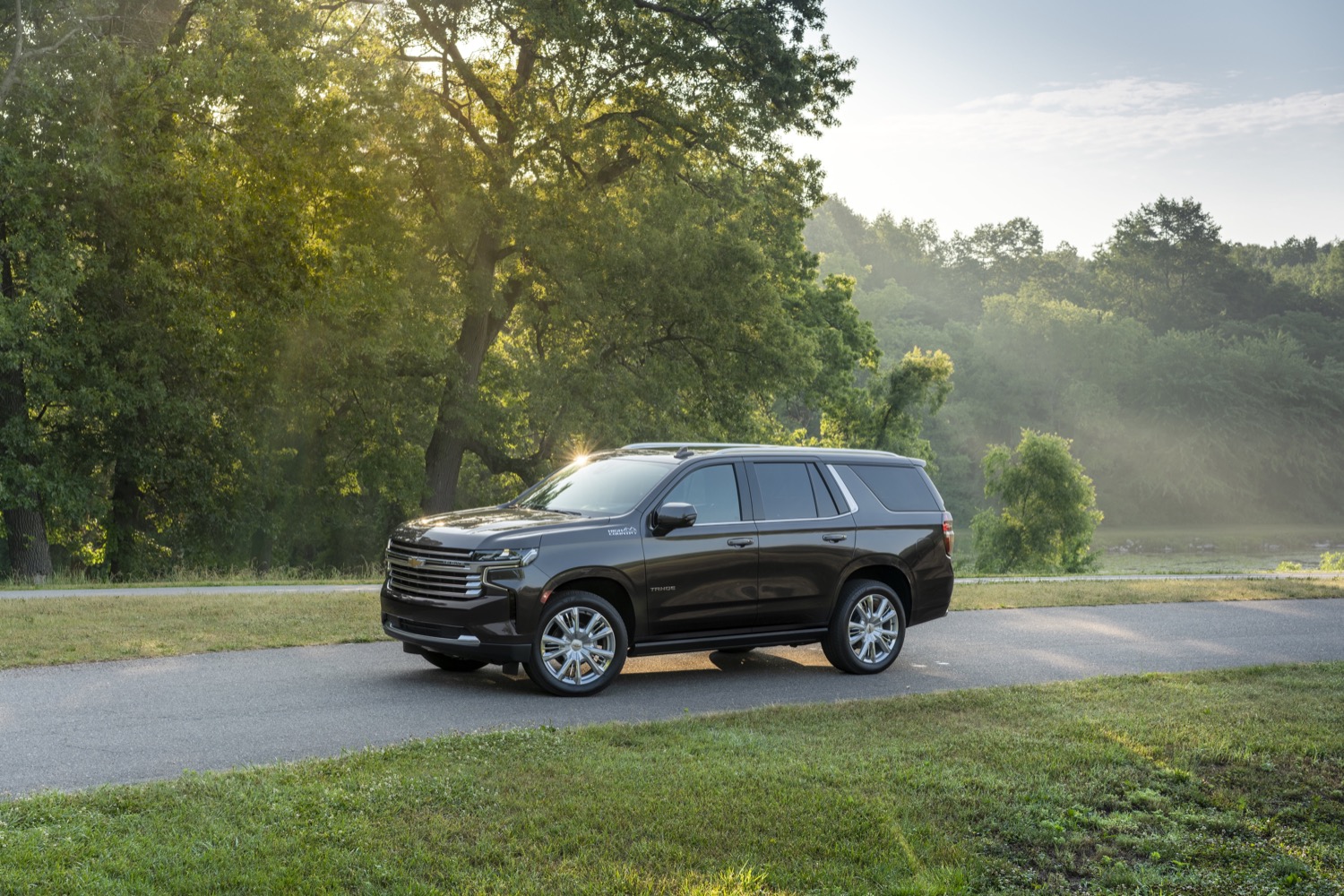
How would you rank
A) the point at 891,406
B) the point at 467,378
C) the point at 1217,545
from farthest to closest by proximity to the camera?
the point at 1217,545, the point at 891,406, the point at 467,378

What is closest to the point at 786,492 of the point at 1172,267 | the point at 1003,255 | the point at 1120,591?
the point at 1120,591

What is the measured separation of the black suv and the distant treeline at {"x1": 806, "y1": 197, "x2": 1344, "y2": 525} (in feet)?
269

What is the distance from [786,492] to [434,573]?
10.1 ft

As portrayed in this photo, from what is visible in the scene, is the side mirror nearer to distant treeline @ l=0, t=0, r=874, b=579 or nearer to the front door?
the front door

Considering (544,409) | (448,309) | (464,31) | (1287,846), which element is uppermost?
(464,31)

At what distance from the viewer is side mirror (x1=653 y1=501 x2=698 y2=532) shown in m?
9.86

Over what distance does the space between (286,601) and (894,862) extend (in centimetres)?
1155

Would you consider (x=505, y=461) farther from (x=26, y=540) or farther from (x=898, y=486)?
(x=898, y=486)

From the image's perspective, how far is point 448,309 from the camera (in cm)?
3080

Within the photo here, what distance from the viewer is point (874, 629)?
37.1ft

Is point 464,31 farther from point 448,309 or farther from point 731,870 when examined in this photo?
point 731,870

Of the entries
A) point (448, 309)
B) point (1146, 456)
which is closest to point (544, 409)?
point (448, 309)

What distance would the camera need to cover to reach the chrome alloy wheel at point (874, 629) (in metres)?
11.2

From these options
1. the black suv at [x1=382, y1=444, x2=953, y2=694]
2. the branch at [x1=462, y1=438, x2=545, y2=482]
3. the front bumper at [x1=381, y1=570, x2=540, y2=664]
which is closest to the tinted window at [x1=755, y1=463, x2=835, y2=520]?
the black suv at [x1=382, y1=444, x2=953, y2=694]
